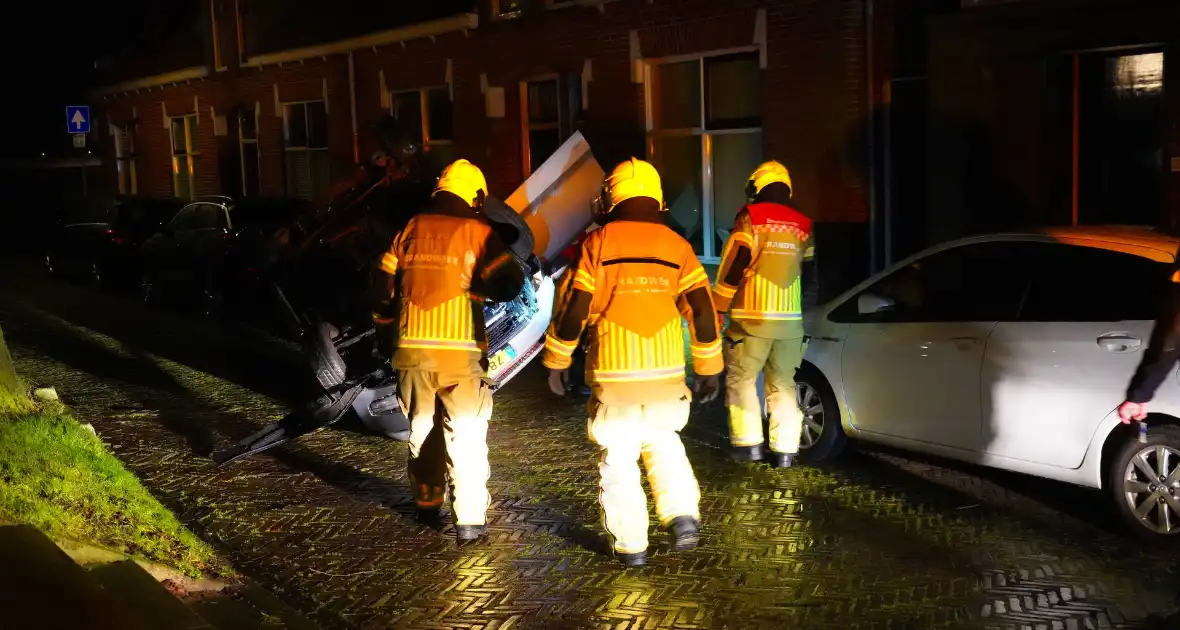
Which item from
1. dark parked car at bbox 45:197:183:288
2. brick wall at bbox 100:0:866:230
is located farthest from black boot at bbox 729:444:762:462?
dark parked car at bbox 45:197:183:288

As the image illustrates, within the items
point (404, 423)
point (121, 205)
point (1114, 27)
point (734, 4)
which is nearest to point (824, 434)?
point (404, 423)

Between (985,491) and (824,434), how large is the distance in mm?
1022

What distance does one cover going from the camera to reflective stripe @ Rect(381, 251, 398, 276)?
621cm

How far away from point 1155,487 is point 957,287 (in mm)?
1545

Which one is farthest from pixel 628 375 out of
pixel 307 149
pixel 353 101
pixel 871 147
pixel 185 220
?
pixel 307 149

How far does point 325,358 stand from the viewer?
319 inches

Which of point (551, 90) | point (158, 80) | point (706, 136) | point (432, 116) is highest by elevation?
point (158, 80)

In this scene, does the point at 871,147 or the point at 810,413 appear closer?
the point at 810,413

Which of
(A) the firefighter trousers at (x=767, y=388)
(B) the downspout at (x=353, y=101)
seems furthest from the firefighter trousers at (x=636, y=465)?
(B) the downspout at (x=353, y=101)

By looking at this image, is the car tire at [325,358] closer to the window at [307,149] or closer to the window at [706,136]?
the window at [706,136]

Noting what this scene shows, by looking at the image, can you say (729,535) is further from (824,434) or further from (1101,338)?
(1101,338)

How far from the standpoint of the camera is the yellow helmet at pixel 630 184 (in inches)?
223

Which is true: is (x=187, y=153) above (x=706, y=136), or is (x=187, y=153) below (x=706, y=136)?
above

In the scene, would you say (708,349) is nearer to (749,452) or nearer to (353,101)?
(749,452)
